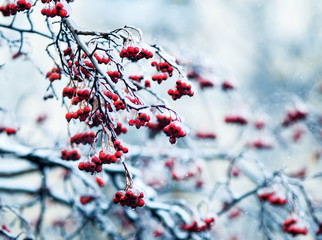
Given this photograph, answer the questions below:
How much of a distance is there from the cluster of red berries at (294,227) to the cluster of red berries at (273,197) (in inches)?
10.1

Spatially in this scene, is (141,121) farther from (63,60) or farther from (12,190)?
(12,190)

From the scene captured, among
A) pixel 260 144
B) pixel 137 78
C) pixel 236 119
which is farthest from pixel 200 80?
pixel 137 78

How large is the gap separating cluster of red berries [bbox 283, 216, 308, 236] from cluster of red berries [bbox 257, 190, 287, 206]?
0.85 ft

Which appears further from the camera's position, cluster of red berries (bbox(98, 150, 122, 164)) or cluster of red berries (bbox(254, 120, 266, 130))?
cluster of red berries (bbox(254, 120, 266, 130))

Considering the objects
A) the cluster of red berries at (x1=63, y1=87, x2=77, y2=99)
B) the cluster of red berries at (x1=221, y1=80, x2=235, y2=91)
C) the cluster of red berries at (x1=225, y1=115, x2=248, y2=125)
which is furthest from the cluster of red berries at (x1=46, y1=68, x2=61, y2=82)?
the cluster of red berries at (x1=225, y1=115, x2=248, y2=125)

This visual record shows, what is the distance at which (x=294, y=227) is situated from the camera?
10.9 ft

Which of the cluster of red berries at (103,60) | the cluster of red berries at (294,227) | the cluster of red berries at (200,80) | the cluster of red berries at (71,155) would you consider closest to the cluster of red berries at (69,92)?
the cluster of red berries at (103,60)

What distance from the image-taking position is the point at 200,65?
425 centimetres

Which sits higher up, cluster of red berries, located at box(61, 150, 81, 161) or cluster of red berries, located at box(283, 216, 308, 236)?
cluster of red berries, located at box(61, 150, 81, 161)

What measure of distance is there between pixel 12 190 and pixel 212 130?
104 inches

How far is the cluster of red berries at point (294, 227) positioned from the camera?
130 inches

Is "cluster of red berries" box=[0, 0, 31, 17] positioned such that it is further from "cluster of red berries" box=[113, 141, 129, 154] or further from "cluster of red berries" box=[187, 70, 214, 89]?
"cluster of red berries" box=[187, 70, 214, 89]

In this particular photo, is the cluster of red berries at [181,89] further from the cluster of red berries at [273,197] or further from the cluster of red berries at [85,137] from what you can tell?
the cluster of red berries at [273,197]

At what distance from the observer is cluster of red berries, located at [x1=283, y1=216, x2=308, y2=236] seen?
3309 millimetres
